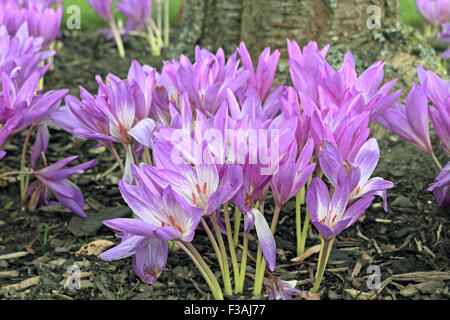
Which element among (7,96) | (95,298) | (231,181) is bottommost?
(95,298)

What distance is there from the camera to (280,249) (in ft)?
6.63

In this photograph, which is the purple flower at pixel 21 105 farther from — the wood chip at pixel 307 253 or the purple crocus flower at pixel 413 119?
the purple crocus flower at pixel 413 119

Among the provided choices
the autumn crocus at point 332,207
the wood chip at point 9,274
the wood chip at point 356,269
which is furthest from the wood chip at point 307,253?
the wood chip at point 9,274

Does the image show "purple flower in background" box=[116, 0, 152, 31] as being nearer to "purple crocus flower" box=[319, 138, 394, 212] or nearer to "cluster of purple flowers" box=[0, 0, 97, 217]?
"cluster of purple flowers" box=[0, 0, 97, 217]

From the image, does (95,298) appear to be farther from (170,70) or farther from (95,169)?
(95,169)

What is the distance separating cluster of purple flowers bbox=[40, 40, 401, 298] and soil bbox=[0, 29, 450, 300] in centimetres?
23

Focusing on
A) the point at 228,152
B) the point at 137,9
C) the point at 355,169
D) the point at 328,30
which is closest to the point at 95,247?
the point at 228,152

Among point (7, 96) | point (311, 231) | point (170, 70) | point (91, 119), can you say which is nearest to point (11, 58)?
point (7, 96)

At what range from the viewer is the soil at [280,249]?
5.95 ft

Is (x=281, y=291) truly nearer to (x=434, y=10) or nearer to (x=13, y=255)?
(x=13, y=255)

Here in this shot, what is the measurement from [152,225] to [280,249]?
2.31 ft

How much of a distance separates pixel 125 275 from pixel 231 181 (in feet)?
2.02

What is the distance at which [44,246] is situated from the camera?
83.5 inches
